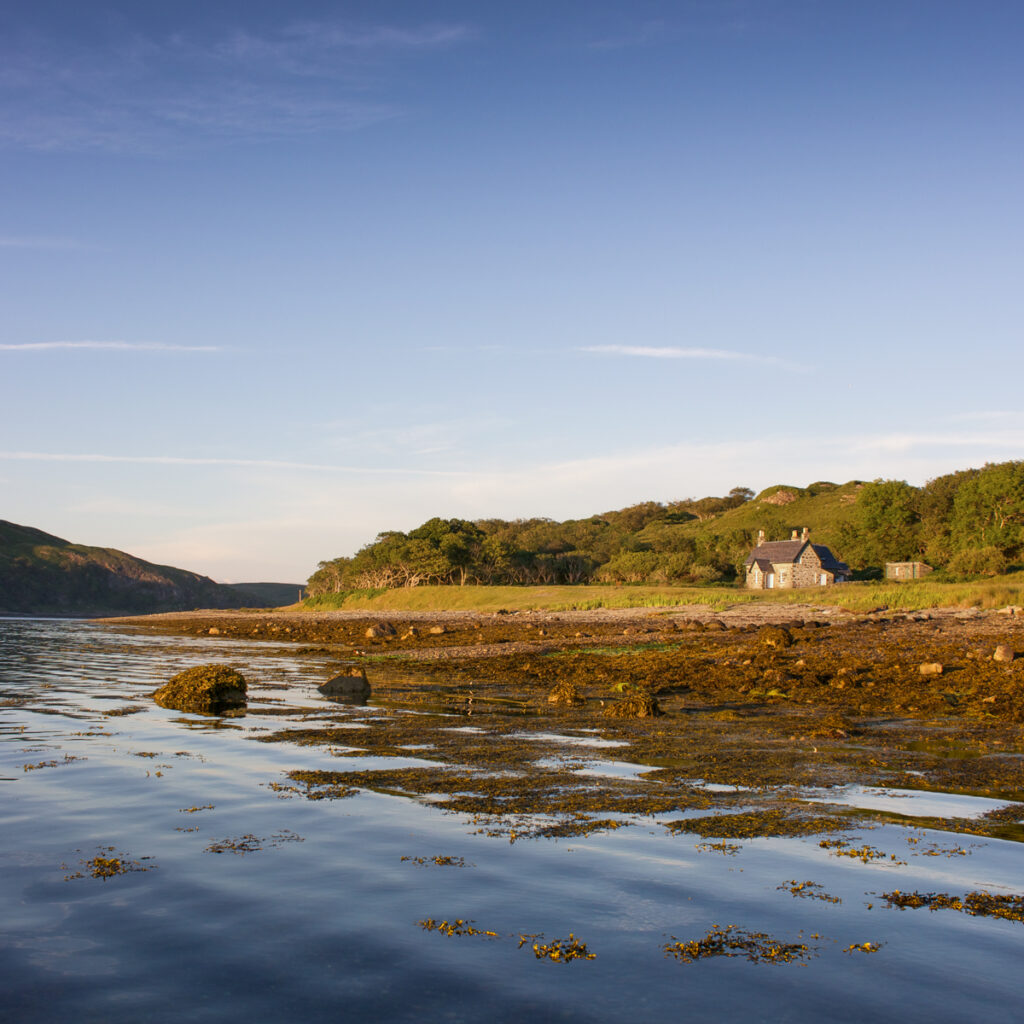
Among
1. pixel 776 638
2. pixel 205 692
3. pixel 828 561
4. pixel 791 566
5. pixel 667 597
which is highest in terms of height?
pixel 828 561

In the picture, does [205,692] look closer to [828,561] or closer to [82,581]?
[828,561]

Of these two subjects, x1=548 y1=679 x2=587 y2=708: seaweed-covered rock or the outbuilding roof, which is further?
the outbuilding roof

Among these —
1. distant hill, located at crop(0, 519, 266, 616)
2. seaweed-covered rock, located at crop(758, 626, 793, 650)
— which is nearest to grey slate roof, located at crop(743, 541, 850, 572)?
seaweed-covered rock, located at crop(758, 626, 793, 650)

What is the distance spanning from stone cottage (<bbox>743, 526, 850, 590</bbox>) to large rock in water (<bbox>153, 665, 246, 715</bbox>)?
76.9m

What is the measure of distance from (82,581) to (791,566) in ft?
416

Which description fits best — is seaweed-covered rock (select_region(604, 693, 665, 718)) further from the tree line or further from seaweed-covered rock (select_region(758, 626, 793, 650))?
the tree line

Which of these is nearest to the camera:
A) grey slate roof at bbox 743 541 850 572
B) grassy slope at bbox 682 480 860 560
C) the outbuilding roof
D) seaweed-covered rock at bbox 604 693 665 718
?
seaweed-covered rock at bbox 604 693 665 718

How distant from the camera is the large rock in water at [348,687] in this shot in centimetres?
1838

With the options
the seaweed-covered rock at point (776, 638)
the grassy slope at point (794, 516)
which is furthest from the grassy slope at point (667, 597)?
the grassy slope at point (794, 516)

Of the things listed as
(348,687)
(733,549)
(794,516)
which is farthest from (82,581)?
(348,687)

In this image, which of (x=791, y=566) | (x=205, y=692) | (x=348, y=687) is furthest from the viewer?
(x=791, y=566)

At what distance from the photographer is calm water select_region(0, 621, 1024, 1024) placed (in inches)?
171

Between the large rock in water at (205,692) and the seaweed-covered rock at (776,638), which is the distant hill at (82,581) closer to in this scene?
the large rock in water at (205,692)

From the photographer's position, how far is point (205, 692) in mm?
17172
